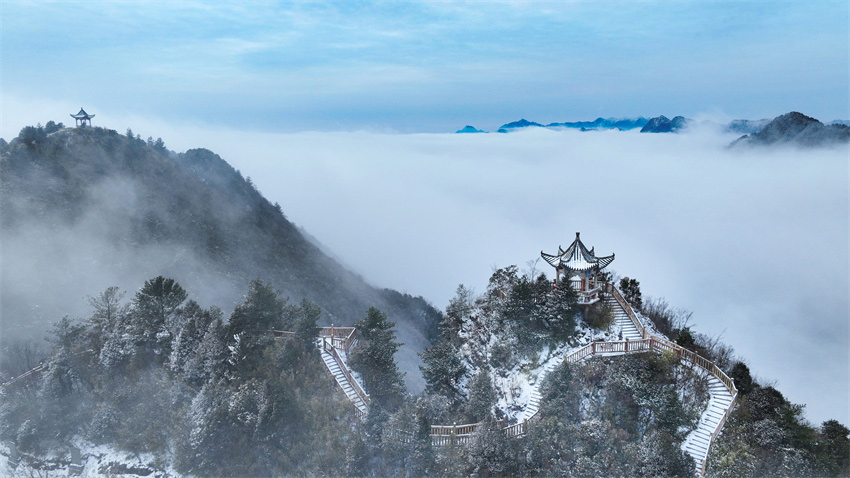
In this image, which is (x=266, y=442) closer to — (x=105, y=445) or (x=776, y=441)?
(x=105, y=445)

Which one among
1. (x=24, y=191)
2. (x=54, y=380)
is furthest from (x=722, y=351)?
(x=24, y=191)

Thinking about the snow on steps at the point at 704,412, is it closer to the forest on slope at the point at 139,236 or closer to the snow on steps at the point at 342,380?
the snow on steps at the point at 342,380

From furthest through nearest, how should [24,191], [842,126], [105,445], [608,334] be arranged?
1. [842,126]
2. [24,191]
3. [608,334]
4. [105,445]

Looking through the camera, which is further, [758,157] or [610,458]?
[758,157]

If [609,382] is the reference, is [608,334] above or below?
above

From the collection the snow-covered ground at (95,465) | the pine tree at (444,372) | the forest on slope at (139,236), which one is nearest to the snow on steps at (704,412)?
the pine tree at (444,372)

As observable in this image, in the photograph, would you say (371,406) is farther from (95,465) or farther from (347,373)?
(95,465)

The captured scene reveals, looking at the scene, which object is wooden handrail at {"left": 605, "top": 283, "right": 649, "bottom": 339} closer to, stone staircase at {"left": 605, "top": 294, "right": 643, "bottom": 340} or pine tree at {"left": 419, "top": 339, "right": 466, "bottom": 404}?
stone staircase at {"left": 605, "top": 294, "right": 643, "bottom": 340}

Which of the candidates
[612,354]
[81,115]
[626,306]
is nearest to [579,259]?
[626,306]

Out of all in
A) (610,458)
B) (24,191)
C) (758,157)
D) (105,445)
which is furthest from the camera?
(758,157)
